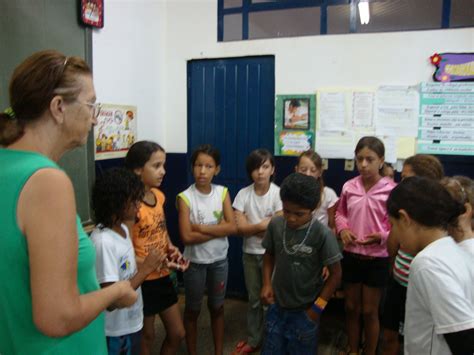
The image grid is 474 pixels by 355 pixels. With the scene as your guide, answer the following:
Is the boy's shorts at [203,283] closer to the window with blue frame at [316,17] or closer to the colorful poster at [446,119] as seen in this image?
the colorful poster at [446,119]

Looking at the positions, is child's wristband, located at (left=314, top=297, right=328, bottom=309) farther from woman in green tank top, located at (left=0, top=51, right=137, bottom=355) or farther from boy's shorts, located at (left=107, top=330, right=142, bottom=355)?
woman in green tank top, located at (left=0, top=51, right=137, bottom=355)

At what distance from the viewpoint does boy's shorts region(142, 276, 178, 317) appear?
1.97m

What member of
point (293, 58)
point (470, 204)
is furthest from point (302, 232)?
→ point (293, 58)

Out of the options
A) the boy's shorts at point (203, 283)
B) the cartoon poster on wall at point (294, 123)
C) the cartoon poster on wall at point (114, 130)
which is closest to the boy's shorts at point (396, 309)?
the boy's shorts at point (203, 283)

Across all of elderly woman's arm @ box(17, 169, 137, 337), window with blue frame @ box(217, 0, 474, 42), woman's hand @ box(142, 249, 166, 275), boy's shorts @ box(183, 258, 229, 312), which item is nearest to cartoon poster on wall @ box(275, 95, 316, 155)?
window with blue frame @ box(217, 0, 474, 42)

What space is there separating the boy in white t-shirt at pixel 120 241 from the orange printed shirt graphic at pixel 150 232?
0.25m

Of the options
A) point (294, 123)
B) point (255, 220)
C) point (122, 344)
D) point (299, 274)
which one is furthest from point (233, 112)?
point (122, 344)

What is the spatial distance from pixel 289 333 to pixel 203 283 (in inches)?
31.4

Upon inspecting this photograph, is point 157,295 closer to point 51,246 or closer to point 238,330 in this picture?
point 238,330

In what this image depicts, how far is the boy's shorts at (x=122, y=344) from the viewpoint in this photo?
1.59 m

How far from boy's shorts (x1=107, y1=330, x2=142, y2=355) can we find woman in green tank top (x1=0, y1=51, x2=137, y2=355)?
65 centimetres

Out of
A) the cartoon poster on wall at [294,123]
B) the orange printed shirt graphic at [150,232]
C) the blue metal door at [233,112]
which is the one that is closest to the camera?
the orange printed shirt graphic at [150,232]

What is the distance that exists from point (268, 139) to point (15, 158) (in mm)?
2509

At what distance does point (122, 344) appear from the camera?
1610mm
